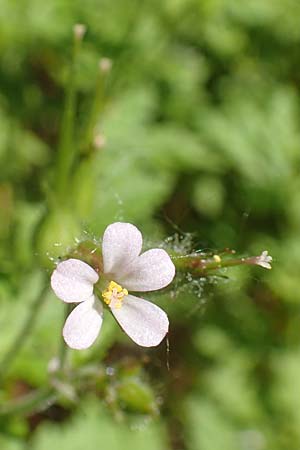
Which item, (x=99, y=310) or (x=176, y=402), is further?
(x=176, y=402)

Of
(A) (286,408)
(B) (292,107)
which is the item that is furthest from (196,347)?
(B) (292,107)

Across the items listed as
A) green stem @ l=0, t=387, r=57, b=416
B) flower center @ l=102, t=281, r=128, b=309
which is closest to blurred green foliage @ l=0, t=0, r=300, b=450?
green stem @ l=0, t=387, r=57, b=416

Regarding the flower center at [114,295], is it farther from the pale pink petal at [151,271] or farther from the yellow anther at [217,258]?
the yellow anther at [217,258]

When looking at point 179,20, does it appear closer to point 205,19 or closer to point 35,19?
point 205,19

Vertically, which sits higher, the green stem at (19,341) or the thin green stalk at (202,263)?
the thin green stalk at (202,263)

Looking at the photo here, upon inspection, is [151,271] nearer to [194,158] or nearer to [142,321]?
[142,321]

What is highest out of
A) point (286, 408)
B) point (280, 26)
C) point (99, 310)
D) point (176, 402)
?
point (99, 310)

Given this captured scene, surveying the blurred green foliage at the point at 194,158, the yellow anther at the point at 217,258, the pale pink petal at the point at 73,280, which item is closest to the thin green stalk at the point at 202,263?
the yellow anther at the point at 217,258

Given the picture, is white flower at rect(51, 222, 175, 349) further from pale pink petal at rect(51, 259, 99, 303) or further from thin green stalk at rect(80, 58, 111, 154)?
thin green stalk at rect(80, 58, 111, 154)
